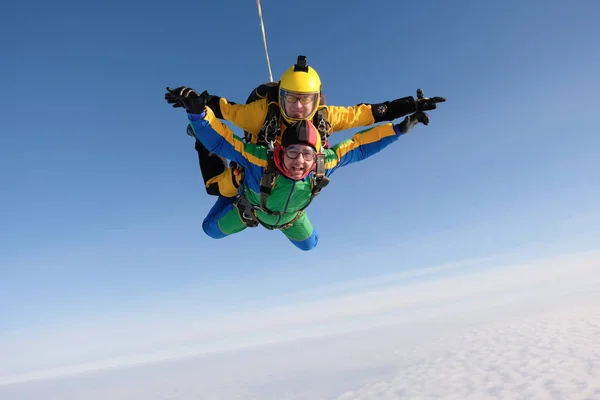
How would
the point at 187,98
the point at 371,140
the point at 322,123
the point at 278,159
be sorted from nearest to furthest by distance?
1. the point at 187,98
2. the point at 278,159
3. the point at 322,123
4. the point at 371,140

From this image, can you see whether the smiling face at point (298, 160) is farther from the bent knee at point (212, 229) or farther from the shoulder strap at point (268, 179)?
Answer: the bent knee at point (212, 229)

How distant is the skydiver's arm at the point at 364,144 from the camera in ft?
12.8

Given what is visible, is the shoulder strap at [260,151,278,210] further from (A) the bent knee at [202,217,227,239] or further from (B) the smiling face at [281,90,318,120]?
(A) the bent knee at [202,217,227,239]

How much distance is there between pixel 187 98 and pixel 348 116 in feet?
5.72

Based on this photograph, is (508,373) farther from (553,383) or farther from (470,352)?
(470,352)

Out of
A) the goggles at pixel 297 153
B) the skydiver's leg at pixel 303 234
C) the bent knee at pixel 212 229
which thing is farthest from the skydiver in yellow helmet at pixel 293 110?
the skydiver's leg at pixel 303 234

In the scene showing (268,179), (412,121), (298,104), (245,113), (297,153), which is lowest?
(268,179)

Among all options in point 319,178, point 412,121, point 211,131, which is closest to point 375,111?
point 412,121

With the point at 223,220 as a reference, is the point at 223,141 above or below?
above

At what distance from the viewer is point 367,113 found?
388cm

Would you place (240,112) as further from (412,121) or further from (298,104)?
(412,121)

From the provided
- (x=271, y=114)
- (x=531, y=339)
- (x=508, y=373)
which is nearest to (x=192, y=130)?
(x=271, y=114)

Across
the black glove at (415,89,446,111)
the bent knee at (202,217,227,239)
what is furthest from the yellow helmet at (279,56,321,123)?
the bent knee at (202,217,227,239)

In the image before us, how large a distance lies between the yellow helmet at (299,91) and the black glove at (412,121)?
1063 mm
